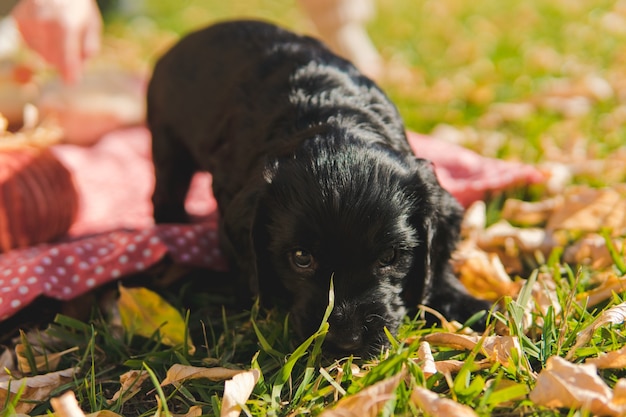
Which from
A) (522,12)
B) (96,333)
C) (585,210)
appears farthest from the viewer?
(522,12)

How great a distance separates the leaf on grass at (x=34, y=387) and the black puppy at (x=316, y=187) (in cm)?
67

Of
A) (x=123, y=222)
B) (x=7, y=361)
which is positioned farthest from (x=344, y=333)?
(x=123, y=222)

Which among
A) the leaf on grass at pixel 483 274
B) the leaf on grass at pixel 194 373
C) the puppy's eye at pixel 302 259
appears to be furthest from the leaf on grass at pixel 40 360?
the leaf on grass at pixel 483 274

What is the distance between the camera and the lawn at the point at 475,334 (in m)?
1.87

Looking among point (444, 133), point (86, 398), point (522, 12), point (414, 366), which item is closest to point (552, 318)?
point (414, 366)

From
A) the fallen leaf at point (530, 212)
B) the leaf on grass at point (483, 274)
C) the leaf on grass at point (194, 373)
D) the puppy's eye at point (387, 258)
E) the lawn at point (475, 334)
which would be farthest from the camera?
the fallen leaf at point (530, 212)

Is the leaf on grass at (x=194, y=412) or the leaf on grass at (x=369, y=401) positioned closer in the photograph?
the leaf on grass at (x=369, y=401)

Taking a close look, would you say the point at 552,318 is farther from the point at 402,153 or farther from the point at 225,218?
the point at 225,218

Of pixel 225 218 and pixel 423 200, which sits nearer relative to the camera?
pixel 423 200

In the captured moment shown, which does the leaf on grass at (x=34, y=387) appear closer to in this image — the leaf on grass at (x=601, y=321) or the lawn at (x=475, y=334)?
the lawn at (x=475, y=334)

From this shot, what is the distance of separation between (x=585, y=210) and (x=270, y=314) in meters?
1.41

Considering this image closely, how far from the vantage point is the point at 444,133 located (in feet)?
14.6

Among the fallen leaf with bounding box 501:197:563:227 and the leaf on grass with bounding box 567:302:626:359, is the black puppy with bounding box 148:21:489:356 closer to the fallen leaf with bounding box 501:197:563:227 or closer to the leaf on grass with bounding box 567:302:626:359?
the leaf on grass with bounding box 567:302:626:359

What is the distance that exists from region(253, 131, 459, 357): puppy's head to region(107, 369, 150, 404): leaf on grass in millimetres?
503
